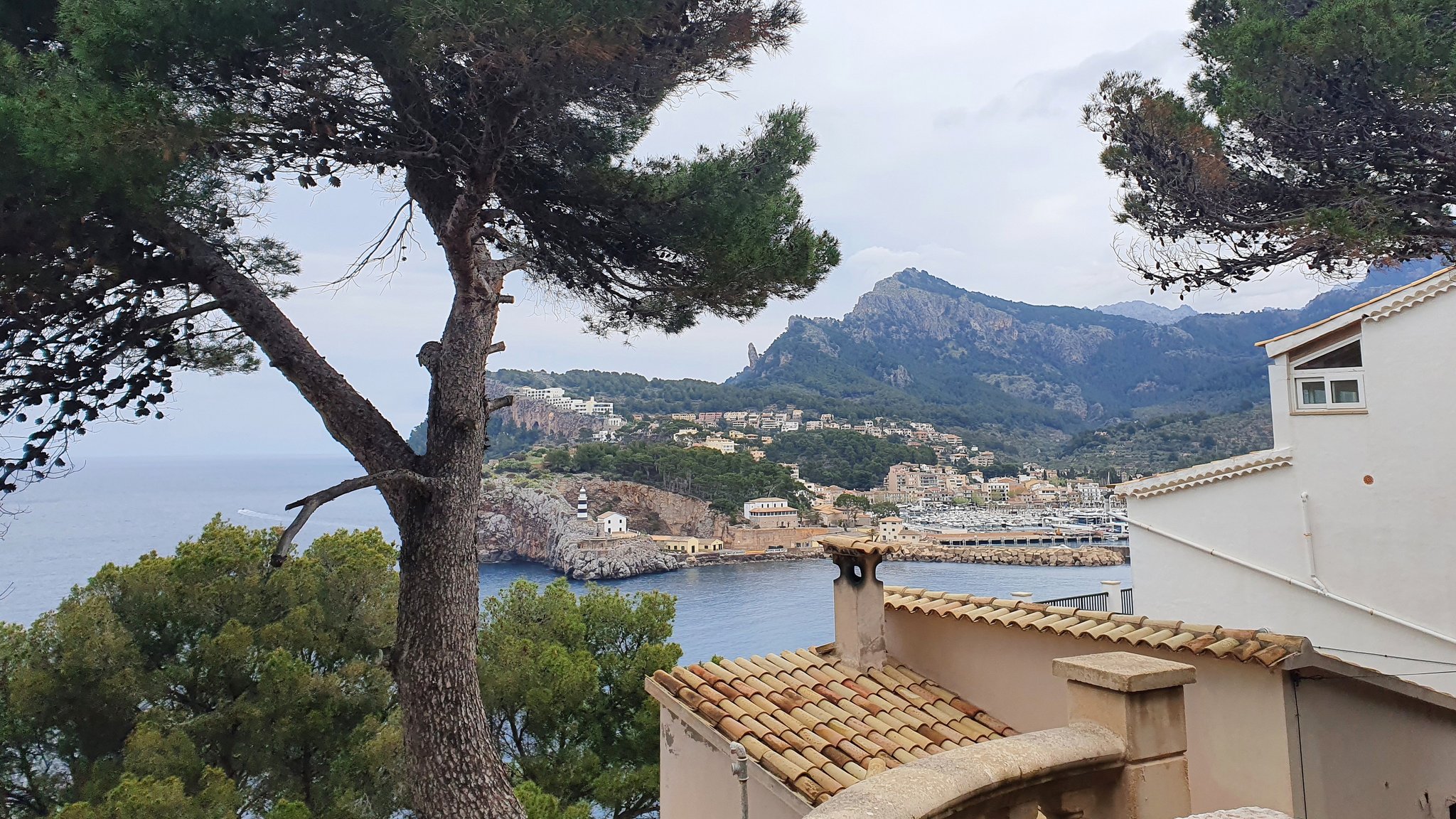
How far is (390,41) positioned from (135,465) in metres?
206

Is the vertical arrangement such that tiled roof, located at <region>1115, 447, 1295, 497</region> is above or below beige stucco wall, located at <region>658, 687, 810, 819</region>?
above

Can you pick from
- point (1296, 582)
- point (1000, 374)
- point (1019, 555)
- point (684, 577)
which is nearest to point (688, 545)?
point (684, 577)

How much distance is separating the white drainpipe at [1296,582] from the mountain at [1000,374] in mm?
36642

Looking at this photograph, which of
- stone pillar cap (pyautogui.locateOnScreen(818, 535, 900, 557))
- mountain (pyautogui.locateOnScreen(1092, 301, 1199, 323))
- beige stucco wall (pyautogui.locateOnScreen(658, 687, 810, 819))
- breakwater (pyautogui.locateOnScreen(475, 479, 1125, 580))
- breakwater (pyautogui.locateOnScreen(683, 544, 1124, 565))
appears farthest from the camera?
mountain (pyautogui.locateOnScreen(1092, 301, 1199, 323))

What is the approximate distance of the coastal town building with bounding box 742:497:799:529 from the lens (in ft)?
127

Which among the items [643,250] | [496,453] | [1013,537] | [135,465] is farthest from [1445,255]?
[135,465]

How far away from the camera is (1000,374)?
292 ft

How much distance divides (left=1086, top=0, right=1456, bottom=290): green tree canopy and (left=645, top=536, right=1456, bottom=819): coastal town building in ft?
8.72

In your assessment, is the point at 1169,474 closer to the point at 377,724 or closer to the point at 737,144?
the point at 737,144

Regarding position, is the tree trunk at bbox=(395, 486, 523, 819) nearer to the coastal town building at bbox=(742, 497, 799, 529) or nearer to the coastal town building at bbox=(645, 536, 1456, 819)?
the coastal town building at bbox=(645, 536, 1456, 819)

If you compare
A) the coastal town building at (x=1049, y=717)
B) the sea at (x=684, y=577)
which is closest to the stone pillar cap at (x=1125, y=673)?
the coastal town building at (x=1049, y=717)

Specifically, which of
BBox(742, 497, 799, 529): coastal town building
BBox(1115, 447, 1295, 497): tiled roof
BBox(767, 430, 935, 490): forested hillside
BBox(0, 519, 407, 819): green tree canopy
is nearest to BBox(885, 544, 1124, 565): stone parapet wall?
BBox(742, 497, 799, 529): coastal town building

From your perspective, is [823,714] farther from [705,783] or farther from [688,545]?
[688,545]

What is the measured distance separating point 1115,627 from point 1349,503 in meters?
3.57
